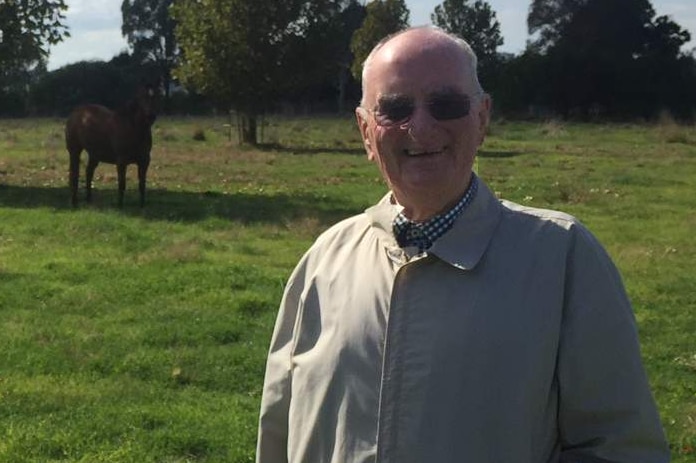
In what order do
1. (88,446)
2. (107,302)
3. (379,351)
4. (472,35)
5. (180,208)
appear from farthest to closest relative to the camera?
(472,35) < (180,208) < (107,302) < (88,446) < (379,351)

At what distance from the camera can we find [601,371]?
88.2 inches

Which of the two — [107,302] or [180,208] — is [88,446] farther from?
[180,208]

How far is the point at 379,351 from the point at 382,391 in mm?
90

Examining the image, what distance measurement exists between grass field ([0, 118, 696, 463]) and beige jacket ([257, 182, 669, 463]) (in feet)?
11.4

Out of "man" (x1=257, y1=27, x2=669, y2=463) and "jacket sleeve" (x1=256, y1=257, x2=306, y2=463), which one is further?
"jacket sleeve" (x1=256, y1=257, x2=306, y2=463)

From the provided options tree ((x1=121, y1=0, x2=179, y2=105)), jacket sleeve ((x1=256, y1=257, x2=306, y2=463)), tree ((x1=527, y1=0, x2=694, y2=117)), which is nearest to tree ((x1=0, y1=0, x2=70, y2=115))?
jacket sleeve ((x1=256, y1=257, x2=306, y2=463))

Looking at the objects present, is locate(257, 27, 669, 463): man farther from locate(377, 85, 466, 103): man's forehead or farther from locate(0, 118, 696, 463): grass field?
locate(0, 118, 696, 463): grass field

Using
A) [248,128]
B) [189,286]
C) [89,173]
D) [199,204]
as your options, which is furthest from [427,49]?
[248,128]

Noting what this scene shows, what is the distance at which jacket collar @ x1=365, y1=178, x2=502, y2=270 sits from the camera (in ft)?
7.57

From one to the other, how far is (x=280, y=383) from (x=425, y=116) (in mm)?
800

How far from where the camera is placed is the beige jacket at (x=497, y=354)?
2250 millimetres

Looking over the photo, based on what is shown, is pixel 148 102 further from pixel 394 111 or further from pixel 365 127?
pixel 394 111

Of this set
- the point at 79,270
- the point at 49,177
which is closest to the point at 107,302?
the point at 79,270

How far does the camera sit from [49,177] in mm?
21812
